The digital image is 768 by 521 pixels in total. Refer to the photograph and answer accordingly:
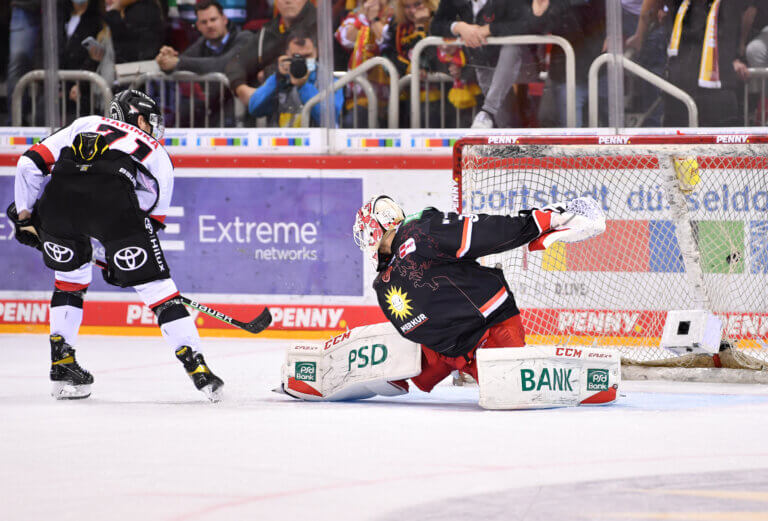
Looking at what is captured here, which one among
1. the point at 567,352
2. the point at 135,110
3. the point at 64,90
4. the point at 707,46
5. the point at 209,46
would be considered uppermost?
the point at 209,46

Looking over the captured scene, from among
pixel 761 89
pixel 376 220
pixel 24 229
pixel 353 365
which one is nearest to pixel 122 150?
pixel 24 229

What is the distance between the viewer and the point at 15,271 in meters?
6.92

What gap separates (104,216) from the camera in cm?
454

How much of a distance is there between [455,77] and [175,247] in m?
1.84

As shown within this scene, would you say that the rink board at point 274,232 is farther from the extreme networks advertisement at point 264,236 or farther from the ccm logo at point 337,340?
the ccm logo at point 337,340

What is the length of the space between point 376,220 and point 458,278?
15.2 inches

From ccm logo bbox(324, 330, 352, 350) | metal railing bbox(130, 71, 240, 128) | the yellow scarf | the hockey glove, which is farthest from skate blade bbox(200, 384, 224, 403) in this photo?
the yellow scarf

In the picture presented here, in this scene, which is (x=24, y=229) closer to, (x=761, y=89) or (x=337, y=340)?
(x=337, y=340)

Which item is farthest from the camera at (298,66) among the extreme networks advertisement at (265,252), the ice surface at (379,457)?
the ice surface at (379,457)

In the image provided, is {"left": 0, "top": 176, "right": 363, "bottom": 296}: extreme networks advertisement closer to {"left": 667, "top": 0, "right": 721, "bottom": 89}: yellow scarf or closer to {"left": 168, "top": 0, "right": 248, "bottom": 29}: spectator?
{"left": 168, "top": 0, "right": 248, "bottom": 29}: spectator

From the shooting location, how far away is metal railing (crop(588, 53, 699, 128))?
618cm

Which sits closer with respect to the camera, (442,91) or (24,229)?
(24,229)

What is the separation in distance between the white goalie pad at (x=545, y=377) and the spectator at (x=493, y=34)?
2.43m

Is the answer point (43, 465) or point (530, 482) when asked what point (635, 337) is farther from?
point (43, 465)
